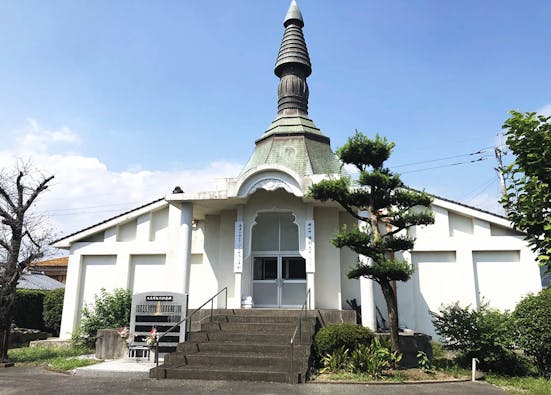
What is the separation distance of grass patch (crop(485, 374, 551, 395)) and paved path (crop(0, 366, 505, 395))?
0.38 metres

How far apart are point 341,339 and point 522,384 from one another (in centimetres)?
387

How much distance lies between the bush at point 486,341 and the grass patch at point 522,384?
0.39 meters

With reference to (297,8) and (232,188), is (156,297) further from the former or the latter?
(297,8)

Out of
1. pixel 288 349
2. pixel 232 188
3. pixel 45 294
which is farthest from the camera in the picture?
pixel 45 294

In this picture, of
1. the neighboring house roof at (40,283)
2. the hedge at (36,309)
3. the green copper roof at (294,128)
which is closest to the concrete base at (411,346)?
the green copper roof at (294,128)

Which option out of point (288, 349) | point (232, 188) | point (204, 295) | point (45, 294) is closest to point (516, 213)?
point (288, 349)

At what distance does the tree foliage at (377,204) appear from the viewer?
962 cm

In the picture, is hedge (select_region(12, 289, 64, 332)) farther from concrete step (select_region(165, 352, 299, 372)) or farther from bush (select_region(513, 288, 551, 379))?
bush (select_region(513, 288, 551, 379))

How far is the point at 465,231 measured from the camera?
14359 millimetres

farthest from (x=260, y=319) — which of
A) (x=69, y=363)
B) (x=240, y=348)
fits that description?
(x=69, y=363)

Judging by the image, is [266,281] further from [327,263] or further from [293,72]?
[293,72]

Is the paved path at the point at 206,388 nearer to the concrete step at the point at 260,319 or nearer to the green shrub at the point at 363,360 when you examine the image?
the green shrub at the point at 363,360

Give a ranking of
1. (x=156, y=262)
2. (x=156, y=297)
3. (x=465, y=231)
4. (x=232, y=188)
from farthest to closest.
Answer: (x=156, y=262) → (x=465, y=231) → (x=232, y=188) → (x=156, y=297)

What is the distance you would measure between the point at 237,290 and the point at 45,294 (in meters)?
11.5
